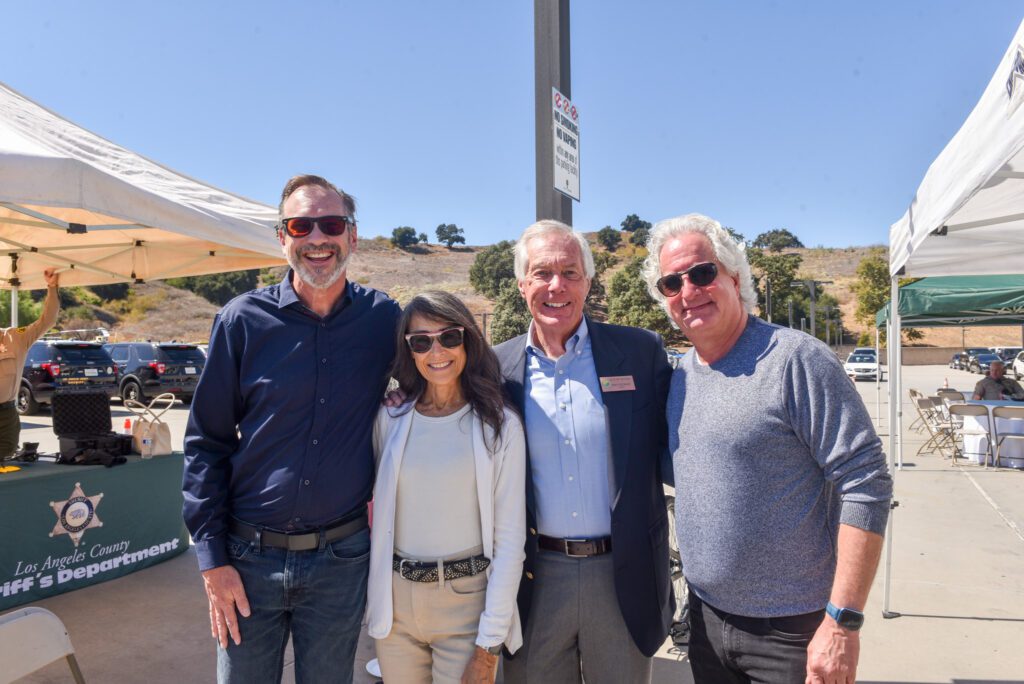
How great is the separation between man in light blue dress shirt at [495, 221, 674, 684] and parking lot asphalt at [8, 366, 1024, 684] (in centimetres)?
161

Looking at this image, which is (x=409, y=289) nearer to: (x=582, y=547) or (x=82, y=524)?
(x=82, y=524)

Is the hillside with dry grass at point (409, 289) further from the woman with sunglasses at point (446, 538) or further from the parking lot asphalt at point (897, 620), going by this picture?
the woman with sunglasses at point (446, 538)

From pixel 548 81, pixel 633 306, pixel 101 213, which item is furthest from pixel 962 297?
pixel 633 306

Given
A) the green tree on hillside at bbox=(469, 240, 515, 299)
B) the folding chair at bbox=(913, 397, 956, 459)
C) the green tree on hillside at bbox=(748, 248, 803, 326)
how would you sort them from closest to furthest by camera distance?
the folding chair at bbox=(913, 397, 956, 459), the green tree on hillside at bbox=(748, 248, 803, 326), the green tree on hillside at bbox=(469, 240, 515, 299)

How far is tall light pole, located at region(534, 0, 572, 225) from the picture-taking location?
10.3 ft

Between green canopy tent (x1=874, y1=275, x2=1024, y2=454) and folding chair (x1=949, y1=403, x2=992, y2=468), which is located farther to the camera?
folding chair (x1=949, y1=403, x2=992, y2=468)

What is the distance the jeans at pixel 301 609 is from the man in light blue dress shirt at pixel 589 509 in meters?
0.54

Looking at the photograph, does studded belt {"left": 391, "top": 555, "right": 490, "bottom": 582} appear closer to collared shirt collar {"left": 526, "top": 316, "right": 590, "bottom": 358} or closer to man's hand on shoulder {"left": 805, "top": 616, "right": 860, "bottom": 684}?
collared shirt collar {"left": 526, "top": 316, "right": 590, "bottom": 358}

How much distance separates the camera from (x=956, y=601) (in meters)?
4.64

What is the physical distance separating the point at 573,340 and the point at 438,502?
28.3 inches

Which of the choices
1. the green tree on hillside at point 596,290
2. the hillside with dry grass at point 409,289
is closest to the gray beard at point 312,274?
the green tree on hillside at point 596,290

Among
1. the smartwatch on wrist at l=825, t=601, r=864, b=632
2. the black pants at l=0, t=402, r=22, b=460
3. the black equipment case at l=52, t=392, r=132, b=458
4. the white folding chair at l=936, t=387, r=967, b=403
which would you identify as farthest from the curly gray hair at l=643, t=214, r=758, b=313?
the white folding chair at l=936, t=387, r=967, b=403

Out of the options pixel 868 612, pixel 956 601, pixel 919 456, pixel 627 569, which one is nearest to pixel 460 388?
pixel 627 569

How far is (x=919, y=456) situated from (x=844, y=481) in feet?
35.8
